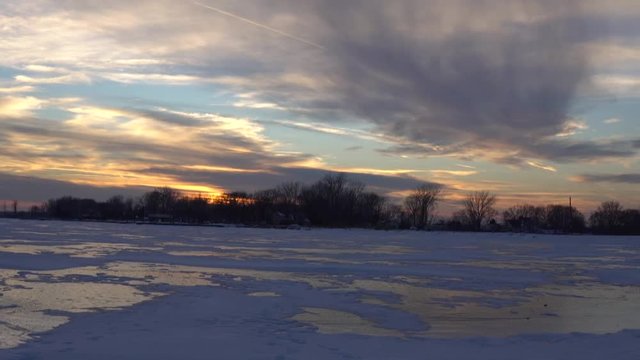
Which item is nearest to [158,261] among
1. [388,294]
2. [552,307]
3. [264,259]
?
[264,259]

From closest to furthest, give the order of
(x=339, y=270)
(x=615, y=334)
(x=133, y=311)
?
(x=615, y=334) < (x=133, y=311) < (x=339, y=270)

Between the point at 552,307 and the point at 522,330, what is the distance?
8.50 feet

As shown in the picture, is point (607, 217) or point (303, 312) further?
point (607, 217)

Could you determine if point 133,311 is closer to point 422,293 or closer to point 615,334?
point 422,293

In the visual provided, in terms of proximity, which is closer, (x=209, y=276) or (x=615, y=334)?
(x=615, y=334)

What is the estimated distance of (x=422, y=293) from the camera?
1206 cm

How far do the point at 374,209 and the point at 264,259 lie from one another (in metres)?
88.3

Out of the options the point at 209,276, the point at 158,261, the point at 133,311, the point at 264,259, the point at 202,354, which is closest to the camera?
the point at 202,354

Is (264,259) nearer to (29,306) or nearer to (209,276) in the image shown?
(209,276)

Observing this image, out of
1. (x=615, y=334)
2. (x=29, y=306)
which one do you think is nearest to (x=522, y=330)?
(x=615, y=334)

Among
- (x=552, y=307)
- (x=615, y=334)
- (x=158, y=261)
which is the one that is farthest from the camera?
(x=158, y=261)

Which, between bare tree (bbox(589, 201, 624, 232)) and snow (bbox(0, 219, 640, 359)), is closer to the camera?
snow (bbox(0, 219, 640, 359))

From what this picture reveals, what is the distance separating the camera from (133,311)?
8.84 m

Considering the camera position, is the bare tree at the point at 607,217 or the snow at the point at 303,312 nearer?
the snow at the point at 303,312
